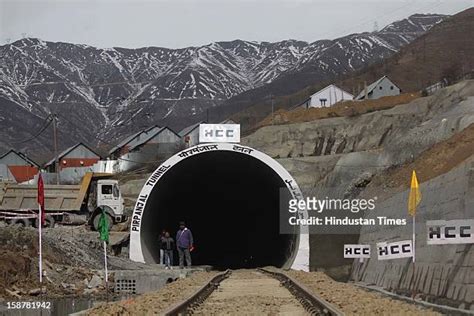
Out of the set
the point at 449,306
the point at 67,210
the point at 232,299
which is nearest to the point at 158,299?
the point at 232,299

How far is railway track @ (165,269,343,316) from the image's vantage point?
590 inches

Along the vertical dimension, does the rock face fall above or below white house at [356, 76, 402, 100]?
below

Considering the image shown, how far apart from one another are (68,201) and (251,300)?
92.9ft

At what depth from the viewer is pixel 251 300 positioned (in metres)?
17.3

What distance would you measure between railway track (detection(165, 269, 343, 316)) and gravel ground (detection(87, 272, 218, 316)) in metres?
0.38

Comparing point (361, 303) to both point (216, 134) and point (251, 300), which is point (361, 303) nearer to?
point (251, 300)

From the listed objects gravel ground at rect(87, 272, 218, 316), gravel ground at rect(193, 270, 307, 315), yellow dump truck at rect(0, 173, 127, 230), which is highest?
yellow dump truck at rect(0, 173, 127, 230)

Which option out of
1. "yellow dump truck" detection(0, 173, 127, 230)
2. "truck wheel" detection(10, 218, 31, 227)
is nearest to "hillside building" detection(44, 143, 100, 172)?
"yellow dump truck" detection(0, 173, 127, 230)

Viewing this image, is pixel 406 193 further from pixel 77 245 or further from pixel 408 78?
pixel 408 78

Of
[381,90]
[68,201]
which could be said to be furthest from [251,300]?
[381,90]

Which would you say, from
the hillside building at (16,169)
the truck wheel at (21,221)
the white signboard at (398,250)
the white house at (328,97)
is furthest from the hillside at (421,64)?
the white signboard at (398,250)

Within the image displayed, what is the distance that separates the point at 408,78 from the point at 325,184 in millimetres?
97311

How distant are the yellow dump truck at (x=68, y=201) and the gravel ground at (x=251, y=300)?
2008cm

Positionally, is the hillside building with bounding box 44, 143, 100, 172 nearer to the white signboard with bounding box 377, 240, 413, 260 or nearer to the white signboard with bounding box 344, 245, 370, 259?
the white signboard with bounding box 344, 245, 370, 259
